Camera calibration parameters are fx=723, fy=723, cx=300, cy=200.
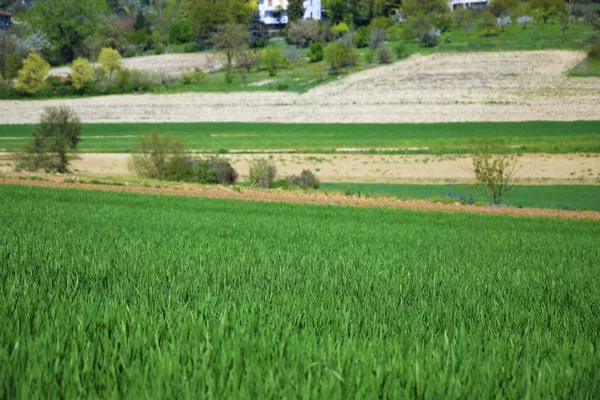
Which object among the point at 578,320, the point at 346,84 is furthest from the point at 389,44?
the point at 578,320

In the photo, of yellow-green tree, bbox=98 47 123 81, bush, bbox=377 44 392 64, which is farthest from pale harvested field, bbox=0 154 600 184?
yellow-green tree, bbox=98 47 123 81

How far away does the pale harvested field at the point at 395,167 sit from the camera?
44781 mm

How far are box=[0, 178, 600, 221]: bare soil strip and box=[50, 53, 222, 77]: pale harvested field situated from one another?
267 feet

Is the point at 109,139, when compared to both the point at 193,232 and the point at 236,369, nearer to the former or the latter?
the point at 193,232

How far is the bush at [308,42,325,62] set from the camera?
112938 mm

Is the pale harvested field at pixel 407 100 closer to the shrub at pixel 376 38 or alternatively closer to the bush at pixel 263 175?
the shrub at pixel 376 38

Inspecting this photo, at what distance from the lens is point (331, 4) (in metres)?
157

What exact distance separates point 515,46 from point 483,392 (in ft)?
372

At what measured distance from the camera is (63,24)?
137625 millimetres

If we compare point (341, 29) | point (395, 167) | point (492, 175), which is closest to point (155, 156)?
point (395, 167)

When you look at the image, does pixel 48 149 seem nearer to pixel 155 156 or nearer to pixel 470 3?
pixel 155 156

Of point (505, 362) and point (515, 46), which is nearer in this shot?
point (505, 362)

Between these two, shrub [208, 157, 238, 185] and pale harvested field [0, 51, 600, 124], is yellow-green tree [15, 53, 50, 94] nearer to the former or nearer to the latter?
pale harvested field [0, 51, 600, 124]

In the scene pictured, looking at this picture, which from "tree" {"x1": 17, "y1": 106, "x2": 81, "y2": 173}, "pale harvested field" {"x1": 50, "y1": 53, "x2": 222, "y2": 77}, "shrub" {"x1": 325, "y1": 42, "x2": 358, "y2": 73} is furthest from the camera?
"pale harvested field" {"x1": 50, "y1": 53, "x2": 222, "y2": 77}
